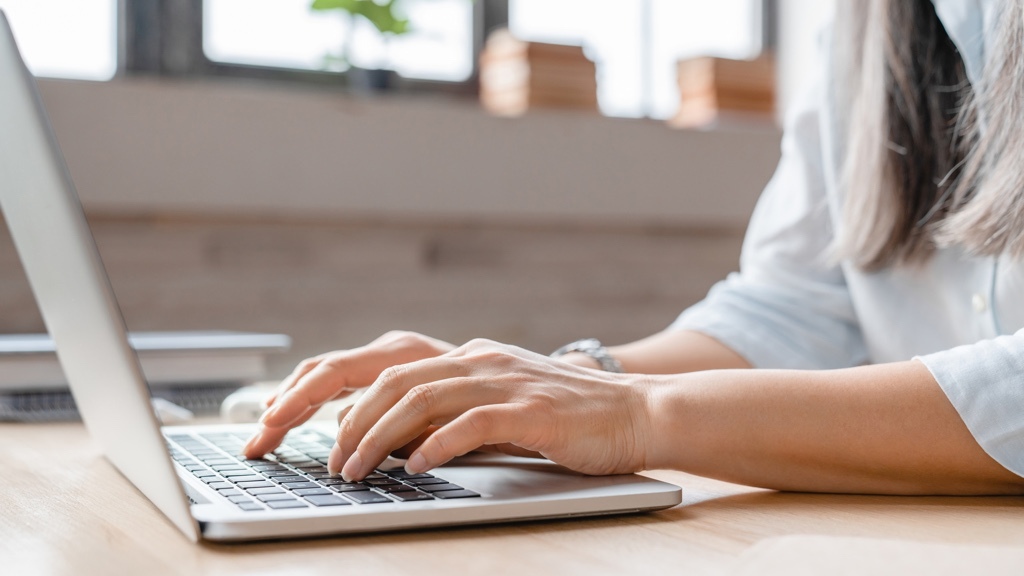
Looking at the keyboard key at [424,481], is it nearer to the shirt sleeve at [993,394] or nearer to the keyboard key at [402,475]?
the keyboard key at [402,475]

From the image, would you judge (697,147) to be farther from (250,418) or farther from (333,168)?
(250,418)

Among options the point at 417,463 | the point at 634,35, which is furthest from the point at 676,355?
the point at 634,35

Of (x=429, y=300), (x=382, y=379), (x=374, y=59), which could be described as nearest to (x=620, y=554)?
(x=382, y=379)

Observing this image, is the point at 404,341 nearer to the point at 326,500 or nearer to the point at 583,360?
the point at 583,360

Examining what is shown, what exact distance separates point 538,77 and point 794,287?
1.08 m

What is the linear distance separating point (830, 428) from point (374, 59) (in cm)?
158

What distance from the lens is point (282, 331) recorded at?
1938 millimetres

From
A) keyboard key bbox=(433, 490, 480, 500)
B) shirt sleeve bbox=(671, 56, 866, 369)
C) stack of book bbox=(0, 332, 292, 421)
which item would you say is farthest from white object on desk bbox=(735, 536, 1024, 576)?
stack of book bbox=(0, 332, 292, 421)

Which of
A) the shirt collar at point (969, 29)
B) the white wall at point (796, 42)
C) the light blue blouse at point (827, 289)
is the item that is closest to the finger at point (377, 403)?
the light blue blouse at point (827, 289)

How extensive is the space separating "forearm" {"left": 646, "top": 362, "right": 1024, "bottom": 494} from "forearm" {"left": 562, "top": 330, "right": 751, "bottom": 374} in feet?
0.90

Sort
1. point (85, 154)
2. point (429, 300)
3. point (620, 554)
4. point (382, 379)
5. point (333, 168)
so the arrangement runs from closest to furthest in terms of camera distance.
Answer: point (620, 554) → point (382, 379) → point (85, 154) → point (333, 168) → point (429, 300)

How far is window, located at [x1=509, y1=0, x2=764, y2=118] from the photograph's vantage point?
7.75ft

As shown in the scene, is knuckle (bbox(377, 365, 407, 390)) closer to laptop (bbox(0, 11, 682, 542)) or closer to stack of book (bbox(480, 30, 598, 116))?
laptop (bbox(0, 11, 682, 542))

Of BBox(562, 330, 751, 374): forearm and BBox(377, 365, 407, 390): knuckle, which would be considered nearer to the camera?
BBox(377, 365, 407, 390): knuckle
